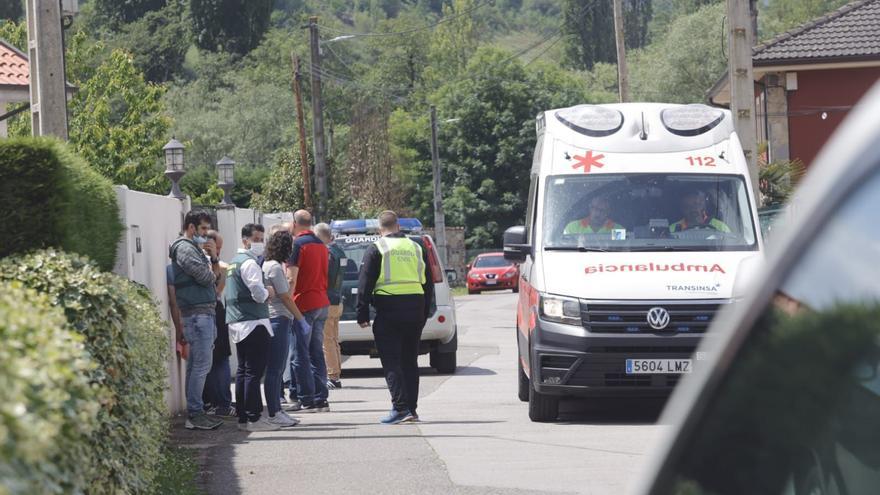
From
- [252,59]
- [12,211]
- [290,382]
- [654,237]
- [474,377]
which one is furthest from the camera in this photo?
[252,59]

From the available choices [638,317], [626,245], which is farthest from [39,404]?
[626,245]

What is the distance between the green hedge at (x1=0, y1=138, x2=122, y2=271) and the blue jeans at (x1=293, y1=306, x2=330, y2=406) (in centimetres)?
518

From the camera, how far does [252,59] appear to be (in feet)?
348

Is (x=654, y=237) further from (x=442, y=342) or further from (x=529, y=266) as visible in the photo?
(x=442, y=342)

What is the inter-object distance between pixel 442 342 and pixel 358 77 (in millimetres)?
90145

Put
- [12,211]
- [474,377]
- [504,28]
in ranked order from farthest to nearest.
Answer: [504,28] → [474,377] → [12,211]

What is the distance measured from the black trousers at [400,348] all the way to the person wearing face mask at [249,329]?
942 millimetres

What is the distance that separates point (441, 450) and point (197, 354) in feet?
8.74

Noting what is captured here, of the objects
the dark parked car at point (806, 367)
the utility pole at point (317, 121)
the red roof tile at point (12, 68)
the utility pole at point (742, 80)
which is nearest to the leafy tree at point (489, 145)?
the utility pole at point (317, 121)

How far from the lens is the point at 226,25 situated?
11119cm

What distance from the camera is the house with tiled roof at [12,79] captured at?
25531 mm

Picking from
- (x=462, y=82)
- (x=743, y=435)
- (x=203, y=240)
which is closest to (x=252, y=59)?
(x=462, y=82)

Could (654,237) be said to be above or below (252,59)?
below

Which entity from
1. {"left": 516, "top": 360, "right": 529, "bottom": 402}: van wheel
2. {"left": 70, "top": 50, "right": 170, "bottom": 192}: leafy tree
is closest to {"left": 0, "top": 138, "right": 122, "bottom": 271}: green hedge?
{"left": 516, "top": 360, "right": 529, "bottom": 402}: van wheel
